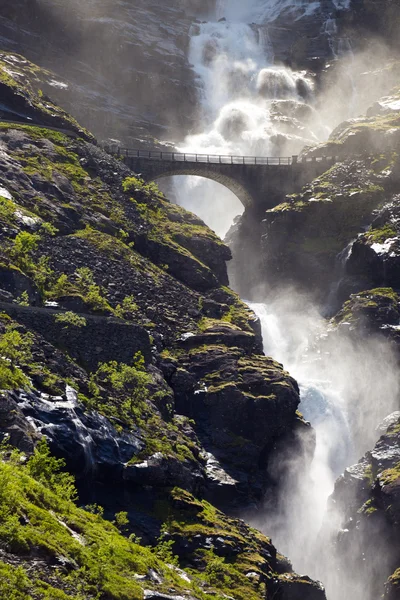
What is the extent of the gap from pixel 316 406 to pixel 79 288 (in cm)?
2901

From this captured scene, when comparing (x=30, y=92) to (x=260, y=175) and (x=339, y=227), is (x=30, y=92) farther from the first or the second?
A: (x=339, y=227)

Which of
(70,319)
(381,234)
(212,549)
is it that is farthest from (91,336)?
(381,234)

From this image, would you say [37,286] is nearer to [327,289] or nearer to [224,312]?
[224,312]

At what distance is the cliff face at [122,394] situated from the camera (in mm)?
33000

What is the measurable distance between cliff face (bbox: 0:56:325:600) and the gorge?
0.17m

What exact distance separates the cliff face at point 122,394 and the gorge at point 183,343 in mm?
173

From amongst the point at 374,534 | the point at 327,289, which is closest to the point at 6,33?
the point at 327,289

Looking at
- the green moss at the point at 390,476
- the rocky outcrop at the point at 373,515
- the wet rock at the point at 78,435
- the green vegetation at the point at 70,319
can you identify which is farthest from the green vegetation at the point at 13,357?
the rocky outcrop at the point at 373,515

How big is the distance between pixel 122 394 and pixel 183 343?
639 inches

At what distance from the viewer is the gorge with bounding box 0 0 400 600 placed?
4081 cm

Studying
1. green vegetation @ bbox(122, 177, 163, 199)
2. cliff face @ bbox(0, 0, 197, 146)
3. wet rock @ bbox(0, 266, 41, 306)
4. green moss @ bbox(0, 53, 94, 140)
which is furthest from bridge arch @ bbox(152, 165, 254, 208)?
wet rock @ bbox(0, 266, 41, 306)

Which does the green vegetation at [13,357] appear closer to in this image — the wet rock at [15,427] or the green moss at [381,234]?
the wet rock at [15,427]

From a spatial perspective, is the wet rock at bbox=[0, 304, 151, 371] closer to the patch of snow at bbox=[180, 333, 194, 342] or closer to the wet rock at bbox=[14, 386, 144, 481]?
the wet rock at bbox=[14, 386, 144, 481]

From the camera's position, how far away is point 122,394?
52.8 metres
